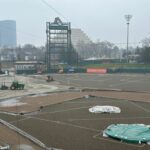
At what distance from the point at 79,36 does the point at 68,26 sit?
2235 inches

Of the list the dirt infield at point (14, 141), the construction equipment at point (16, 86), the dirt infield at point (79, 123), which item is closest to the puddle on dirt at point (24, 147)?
the dirt infield at point (14, 141)

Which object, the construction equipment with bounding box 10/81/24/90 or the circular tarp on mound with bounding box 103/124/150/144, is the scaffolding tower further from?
the circular tarp on mound with bounding box 103/124/150/144

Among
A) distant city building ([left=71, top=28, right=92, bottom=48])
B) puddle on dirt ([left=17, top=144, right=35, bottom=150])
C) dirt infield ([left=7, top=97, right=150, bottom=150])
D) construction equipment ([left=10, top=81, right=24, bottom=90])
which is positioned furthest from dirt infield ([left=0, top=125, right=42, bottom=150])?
distant city building ([left=71, top=28, right=92, bottom=48])

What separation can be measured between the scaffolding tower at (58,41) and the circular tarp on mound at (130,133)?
65065mm

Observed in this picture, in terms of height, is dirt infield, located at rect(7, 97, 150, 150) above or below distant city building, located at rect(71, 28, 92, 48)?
below

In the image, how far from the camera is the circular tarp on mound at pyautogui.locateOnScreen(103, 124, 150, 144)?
17.4 metres

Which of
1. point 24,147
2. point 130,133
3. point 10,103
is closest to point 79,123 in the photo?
point 130,133

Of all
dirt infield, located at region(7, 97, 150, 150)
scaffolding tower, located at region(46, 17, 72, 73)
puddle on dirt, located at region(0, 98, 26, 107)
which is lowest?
puddle on dirt, located at region(0, 98, 26, 107)

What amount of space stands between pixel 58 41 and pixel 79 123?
76.5 metres

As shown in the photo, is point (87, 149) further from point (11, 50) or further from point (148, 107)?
point (11, 50)

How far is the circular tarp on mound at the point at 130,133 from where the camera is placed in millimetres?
17436

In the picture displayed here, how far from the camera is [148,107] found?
2903cm

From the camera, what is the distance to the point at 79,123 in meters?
23.0

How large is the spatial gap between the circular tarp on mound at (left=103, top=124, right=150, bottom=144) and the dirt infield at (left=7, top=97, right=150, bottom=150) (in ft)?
1.23
